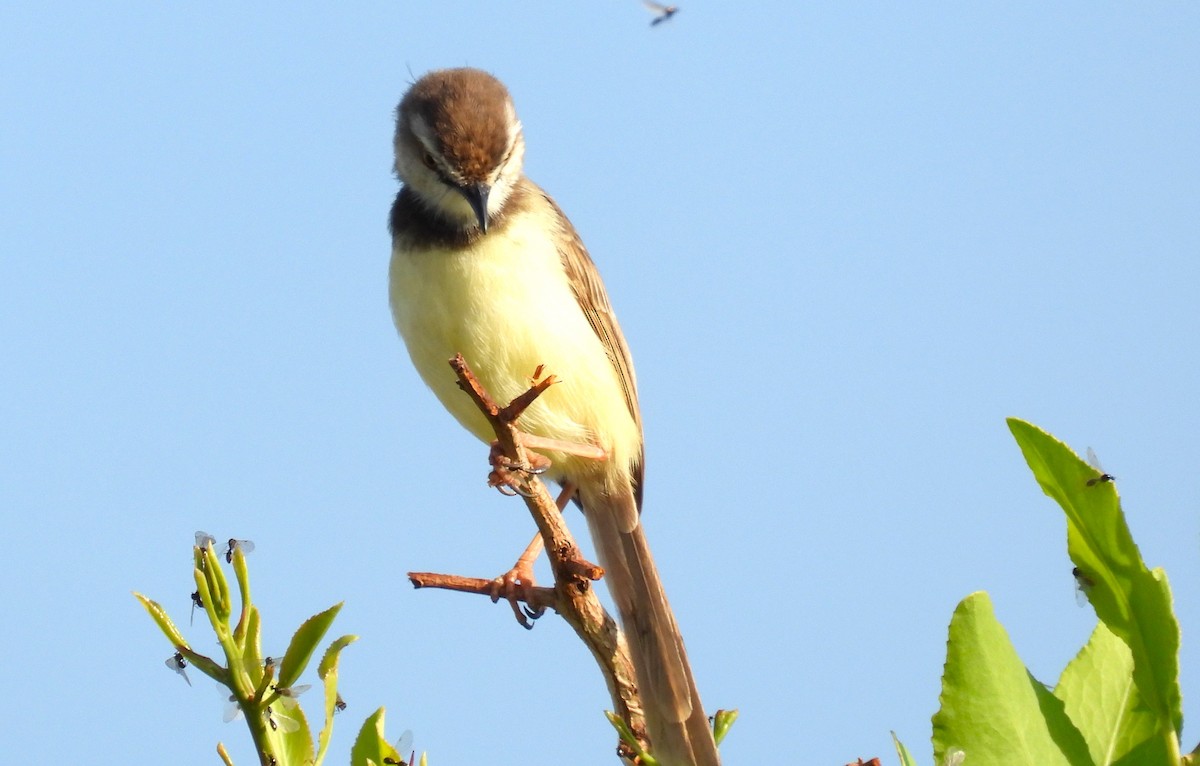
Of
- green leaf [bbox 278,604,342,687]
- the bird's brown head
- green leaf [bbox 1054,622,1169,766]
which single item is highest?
the bird's brown head

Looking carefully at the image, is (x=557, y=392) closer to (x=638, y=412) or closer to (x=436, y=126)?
(x=638, y=412)

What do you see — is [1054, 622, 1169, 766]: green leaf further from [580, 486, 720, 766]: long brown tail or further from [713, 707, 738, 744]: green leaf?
[580, 486, 720, 766]: long brown tail

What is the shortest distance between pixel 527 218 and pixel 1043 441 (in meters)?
4.19

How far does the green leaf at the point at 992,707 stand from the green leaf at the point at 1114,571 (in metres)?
0.13

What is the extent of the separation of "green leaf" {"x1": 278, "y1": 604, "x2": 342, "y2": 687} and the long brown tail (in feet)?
8.28

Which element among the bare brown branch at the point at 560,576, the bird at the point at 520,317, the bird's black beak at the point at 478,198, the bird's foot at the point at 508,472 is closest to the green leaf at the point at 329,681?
the bare brown branch at the point at 560,576

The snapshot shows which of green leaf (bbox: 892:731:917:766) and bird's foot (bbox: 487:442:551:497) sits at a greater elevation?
bird's foot (bbox: 487:442:551:497)

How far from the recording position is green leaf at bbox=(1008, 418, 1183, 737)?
1.71m

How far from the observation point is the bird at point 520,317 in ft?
17.6

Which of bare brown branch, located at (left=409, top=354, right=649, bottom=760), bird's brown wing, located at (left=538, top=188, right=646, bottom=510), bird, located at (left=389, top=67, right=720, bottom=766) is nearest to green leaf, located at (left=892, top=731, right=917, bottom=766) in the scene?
bare brown branch, located at (left=409, top=354, right=649, bottom=760)

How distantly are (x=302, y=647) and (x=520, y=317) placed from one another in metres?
Result: 3.36

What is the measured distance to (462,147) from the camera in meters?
5.43

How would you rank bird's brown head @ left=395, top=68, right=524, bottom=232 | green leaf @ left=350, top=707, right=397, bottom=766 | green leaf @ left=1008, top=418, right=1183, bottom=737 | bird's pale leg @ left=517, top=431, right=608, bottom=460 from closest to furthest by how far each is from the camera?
1. green leaf @ left=1008, top=418, right=1183, bottom=737
2. green leaf @ left=350, top=707, right=397, bottom=766
3. bird's pale leg @ left=517, top=431, right=608, bottom=460
4. bird's brown head @ left=395, top=68, right=524, bottom=232

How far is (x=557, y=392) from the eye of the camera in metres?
5.71
